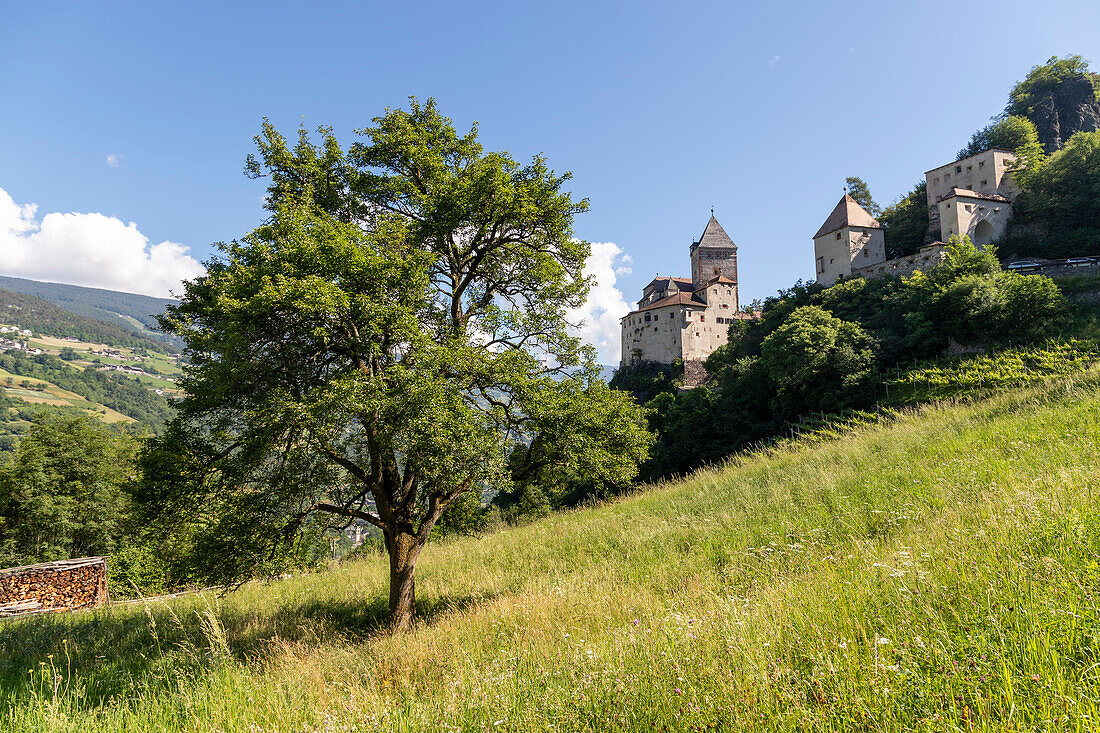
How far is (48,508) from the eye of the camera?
1122 inches

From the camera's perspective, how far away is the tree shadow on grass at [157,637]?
5.97 meters

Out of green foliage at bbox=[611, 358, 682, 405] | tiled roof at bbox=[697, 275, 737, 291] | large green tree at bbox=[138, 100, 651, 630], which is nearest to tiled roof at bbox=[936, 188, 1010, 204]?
tiled roof at bbox=[697, 275, 737, 291]

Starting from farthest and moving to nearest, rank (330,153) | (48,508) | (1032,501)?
(48,508), (330,153), (1032,501)

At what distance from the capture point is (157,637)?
21.2 ft

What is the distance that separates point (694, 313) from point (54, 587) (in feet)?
236

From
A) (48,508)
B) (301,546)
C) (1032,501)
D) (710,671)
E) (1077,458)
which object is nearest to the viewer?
(710,671)

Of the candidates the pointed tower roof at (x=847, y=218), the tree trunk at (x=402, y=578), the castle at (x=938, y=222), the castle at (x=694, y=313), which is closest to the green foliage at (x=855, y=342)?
the castle at (x=938, y=222)

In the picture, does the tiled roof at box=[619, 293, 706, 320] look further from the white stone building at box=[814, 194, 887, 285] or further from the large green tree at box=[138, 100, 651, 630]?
the large green tree at box=[138, 100, 651, 630]

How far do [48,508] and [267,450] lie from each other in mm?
34210

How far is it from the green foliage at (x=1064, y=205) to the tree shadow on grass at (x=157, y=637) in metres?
66.4

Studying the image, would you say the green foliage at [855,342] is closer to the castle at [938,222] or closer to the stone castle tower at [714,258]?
the castle at [938,222]

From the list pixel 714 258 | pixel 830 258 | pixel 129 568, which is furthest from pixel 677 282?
pixel 129 568

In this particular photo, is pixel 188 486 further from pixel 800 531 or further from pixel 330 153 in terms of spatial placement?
pixel 800 531

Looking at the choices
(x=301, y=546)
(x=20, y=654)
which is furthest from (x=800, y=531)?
(x=20, y=654)
